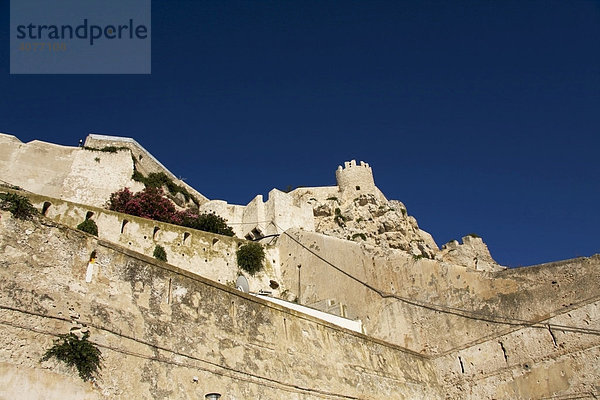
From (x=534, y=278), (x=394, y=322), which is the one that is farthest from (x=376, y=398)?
(x=534, y=278)

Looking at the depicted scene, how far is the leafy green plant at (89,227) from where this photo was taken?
18.8 meters

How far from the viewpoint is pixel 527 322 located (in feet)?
48.3

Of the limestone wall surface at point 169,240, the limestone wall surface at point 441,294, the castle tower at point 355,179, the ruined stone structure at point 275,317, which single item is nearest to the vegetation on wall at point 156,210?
the ruined stone structure at point 275,317

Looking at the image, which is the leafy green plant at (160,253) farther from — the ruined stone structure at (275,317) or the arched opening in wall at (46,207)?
the arched opening in wall at (46,207)

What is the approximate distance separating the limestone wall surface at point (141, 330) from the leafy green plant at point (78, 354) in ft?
0.39

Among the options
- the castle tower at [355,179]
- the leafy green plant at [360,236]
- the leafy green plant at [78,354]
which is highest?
the castle tower at [355,179]

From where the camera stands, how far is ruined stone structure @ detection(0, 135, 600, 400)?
30.6ft

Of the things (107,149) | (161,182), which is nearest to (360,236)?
(161,182)

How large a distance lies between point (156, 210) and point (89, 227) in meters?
7.44

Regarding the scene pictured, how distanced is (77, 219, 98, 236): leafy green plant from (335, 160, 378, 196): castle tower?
23.3 meters

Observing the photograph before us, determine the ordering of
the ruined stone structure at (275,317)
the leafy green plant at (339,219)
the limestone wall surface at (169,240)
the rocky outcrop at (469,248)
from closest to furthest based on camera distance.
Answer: the ruined stone structure at (275,317), the limestone wall surface at (169,240), the leafy green plant at (339,219), the rocky outcrop at (469,248)

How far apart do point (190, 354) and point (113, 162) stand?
20.8 meters

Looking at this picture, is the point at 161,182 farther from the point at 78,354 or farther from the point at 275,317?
the point at 78,354

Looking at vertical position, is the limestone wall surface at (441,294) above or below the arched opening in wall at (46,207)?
below
